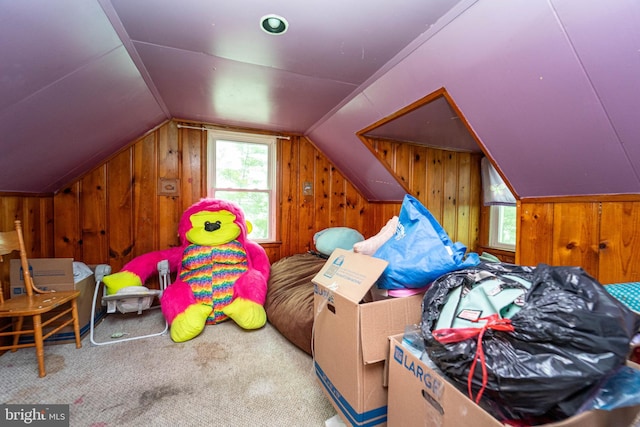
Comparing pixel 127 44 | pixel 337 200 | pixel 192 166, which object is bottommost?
pixel 337 200

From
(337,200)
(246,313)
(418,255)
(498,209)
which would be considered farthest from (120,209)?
(498,209)

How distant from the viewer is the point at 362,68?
1.66 metres

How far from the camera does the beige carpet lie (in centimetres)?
127

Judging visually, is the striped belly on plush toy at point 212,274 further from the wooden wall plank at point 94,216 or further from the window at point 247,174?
the wooden wall plank at point 94,216

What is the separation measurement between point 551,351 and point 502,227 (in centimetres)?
297

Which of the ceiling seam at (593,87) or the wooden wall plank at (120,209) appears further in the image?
the wooden wall plank at (120,209)

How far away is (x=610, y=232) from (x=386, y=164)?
1669 millimetres

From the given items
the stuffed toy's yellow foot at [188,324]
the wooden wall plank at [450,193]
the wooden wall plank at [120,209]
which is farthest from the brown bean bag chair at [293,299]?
the wooden wall plank at [450,193]

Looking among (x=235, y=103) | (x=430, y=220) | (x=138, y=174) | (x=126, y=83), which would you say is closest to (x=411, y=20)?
(x=430, y=220)

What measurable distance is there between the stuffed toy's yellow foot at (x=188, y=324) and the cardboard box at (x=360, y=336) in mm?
1293

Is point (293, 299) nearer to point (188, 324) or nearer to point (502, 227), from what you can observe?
point (188, 324)

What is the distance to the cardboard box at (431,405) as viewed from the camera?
0.61 meters

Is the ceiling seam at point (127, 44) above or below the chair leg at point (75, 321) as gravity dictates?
above

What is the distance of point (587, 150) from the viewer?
4.04 ft
